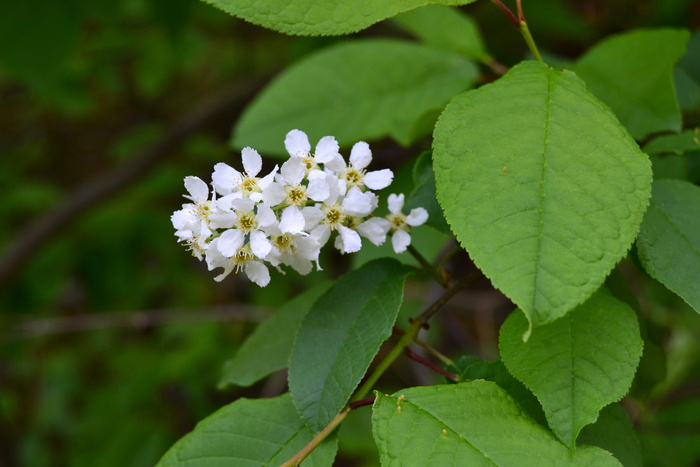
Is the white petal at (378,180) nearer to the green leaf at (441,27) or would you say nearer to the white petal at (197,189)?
the white petal at (197,189)

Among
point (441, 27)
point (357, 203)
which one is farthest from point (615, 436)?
point (441, 27)

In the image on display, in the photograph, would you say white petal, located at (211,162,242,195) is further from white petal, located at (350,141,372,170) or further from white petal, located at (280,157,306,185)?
white petal, located at (350,141,372,170)

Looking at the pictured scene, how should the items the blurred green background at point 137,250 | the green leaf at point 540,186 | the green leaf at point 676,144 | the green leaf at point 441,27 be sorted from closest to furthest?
the green leaf at point 540,186 < the green leaf at point 676,144 < the green leaf at point 441,27 < the blurred green background at point 137,250

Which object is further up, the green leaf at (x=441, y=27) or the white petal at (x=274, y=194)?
the white petal at (x=274, y=194)

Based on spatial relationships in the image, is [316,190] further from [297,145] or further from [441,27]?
[441,27]

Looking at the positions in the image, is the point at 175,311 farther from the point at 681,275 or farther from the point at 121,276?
the point at 681,275

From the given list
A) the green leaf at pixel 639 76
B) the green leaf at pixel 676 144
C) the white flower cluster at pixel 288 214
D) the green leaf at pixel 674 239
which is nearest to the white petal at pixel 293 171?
the white flower cluster at pixel 288 214

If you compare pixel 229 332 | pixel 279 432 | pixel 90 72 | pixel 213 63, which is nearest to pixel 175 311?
pixel 229 332
